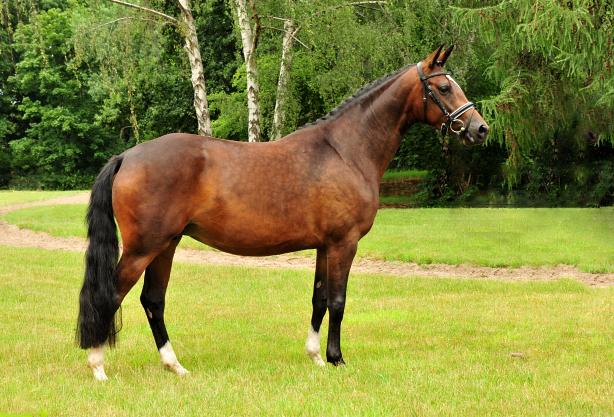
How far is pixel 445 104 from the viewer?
4988mm

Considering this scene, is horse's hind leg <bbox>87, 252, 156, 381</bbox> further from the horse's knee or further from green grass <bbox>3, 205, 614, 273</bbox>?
green grass <bbox>3, 205, 614, 273</bbox>

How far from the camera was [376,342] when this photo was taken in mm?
5883

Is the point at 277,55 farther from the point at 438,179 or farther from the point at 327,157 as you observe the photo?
the point at 327,157

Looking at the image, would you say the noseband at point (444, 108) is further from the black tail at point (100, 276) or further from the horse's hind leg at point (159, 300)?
the black tail at point (100, 276)

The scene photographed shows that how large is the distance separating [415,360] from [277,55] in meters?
16.1

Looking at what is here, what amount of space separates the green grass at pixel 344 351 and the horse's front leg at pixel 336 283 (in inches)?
8.7

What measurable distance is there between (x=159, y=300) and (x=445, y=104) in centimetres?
296

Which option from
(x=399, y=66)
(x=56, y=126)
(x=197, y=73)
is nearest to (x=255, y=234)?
(x=197, y=73)

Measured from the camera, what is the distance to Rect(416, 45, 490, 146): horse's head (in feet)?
16.0

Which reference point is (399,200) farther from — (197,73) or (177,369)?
(177,369)

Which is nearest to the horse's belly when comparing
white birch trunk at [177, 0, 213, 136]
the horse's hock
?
white birch trunk at [177, 0, 213, 136]

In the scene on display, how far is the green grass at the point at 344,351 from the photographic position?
390 centimetres

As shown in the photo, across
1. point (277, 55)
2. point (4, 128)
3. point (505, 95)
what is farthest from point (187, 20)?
point (4, 128)

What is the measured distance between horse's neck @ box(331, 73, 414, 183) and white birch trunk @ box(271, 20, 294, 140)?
1244 cm
